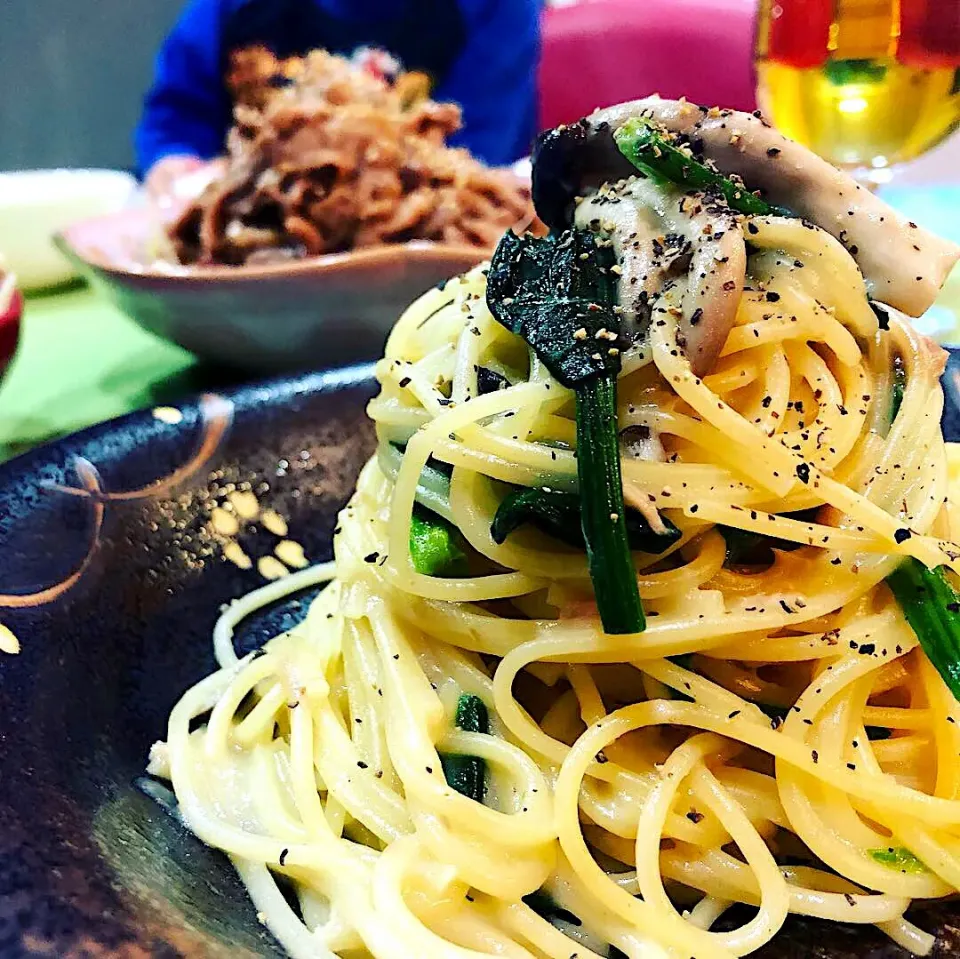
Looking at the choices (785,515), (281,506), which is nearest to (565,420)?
(785,515)

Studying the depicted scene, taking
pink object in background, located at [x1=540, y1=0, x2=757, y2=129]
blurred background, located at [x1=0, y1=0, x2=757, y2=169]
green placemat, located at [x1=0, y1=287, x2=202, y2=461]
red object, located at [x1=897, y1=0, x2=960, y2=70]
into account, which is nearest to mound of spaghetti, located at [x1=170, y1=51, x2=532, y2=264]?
green placemat, located at [x1=0, y1=287, x2=202, y2=461]

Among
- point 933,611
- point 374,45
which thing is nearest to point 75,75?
point 374,45

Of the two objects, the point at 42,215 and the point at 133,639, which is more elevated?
the point at 42,215

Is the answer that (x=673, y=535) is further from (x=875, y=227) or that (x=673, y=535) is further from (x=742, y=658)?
(x=875, y=227)

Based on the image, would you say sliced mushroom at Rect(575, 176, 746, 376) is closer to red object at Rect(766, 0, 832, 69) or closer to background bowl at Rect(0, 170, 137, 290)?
red object at Rect(766, 0, 832, 69)

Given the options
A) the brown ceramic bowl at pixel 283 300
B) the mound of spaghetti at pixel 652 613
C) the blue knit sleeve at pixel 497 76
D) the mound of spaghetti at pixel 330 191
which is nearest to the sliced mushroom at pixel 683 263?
the mound of spaghetti at pixel 652 613

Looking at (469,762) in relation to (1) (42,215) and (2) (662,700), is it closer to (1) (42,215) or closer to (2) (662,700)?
(2) (662,700)
